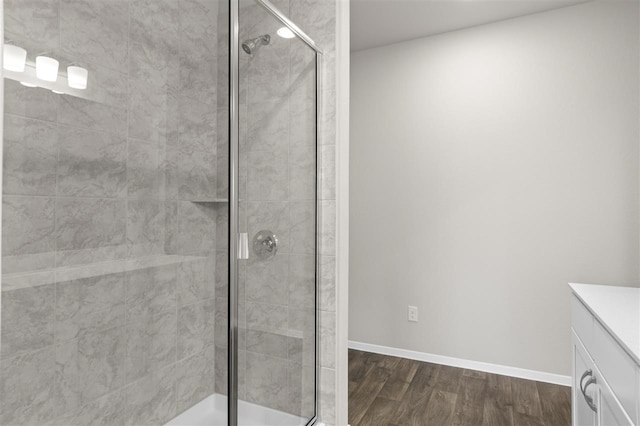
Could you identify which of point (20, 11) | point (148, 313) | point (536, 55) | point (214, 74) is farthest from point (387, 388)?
point (20, 11)

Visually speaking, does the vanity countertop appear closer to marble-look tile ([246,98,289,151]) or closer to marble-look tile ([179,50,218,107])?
marble-look tile ([246,98,289,151])

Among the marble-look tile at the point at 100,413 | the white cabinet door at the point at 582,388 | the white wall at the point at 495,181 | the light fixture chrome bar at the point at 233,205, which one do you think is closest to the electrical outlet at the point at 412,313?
the white wall at the point at 495,181

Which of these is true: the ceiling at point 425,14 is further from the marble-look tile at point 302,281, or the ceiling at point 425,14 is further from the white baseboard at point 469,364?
the white baseboard at point 469,364

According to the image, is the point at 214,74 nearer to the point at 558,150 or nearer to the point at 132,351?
the point at 132,351

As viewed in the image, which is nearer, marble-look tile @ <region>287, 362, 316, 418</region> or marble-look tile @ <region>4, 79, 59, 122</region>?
marble-look tile @ <region>4, 79, 59, 122</region>

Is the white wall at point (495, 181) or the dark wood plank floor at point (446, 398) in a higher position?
the white wall at point (495, 181)

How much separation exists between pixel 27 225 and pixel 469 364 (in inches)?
109

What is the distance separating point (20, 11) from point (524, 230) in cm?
290

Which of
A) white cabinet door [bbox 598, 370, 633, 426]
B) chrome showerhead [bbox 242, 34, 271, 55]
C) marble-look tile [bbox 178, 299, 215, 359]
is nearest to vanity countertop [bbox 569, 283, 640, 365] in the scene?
white cabinet door [bbox 598, 370, 633, 426]

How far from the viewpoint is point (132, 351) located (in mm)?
1687

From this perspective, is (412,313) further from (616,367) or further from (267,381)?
(616,367)

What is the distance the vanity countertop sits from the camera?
3.36 feet

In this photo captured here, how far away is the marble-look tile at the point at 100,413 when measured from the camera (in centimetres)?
147

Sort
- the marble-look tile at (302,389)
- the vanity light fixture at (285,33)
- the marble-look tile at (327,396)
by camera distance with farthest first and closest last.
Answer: the marble-look tile at (327,396)
the marble-look tile at (302,389)
the vanity light fixture at (285,33)
